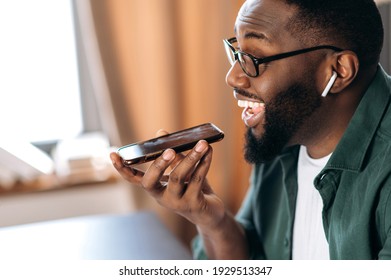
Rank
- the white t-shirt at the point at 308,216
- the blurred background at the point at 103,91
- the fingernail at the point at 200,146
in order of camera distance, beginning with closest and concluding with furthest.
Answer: the fingernail at the point at 200,146
the white t-shirt at the point at 308,216
the blurred background at the point at 103,91

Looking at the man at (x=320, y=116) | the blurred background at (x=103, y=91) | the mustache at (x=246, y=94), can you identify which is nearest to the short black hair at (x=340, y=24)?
the man at (x=320, y=116)

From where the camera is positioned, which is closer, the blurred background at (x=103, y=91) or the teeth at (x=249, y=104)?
the teeth at (x=249, y=104)

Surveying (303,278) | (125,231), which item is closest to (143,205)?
(125,231)

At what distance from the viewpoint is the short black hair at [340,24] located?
0.67 m

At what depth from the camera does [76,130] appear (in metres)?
1.48

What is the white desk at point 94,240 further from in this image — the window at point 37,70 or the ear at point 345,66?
the ear at point 345,66

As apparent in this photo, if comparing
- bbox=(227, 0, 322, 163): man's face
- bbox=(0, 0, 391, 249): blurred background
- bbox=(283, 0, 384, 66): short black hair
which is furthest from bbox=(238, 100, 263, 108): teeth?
bbox=(0, 0, 391, 249): blurred background

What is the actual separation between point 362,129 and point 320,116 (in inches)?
2.6

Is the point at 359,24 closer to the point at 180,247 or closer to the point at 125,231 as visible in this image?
the point at 180,247

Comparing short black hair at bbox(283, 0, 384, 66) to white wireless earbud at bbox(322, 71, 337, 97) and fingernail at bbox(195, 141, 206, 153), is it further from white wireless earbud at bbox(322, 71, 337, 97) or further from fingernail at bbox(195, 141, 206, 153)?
fingernail at bbox(195, 141, 206, 153)

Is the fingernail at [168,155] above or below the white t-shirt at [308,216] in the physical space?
above

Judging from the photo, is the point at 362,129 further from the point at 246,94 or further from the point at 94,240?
the point at 94,240

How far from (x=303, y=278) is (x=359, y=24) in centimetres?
34

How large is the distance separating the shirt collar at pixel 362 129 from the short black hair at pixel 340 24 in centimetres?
6
